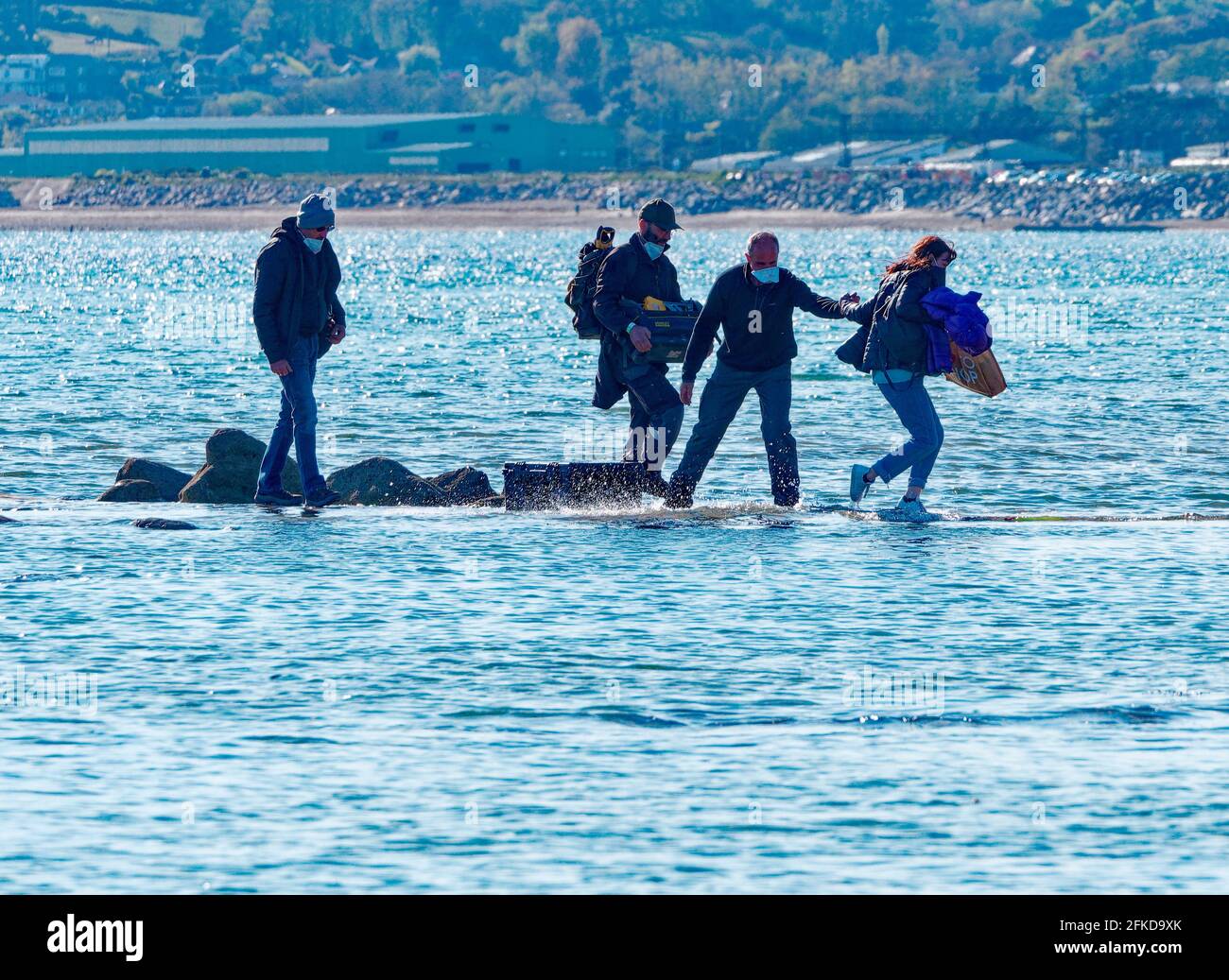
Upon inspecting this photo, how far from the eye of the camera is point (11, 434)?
24.2m

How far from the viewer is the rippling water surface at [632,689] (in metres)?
7.68

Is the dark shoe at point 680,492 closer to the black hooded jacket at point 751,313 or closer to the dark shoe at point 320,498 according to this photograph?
the black hooded jacket at point 751,313

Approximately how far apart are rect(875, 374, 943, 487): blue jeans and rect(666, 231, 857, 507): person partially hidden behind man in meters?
0.62

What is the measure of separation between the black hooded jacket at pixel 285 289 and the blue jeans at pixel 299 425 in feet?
0.43

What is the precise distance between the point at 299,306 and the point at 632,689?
553 cm

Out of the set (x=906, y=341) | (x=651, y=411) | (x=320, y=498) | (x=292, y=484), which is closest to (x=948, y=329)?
(x=906, y=341)

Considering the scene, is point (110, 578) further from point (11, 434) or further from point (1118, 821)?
point (11, 434)

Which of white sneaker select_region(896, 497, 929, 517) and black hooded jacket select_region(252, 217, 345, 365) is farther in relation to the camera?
white sneaker select_region(896, 497, 929, 517)

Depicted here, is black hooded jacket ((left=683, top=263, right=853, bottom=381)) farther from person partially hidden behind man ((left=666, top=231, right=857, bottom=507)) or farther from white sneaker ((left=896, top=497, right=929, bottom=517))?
white sneaker ((left=896, top=497, right=929, bottom=517))

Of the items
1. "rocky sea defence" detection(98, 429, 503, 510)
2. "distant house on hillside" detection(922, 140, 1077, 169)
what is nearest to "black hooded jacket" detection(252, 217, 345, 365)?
"rocky sea defence" detection(98, 429, 503, 510)

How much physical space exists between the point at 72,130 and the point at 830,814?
633 feet

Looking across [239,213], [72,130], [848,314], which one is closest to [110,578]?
[848,314]

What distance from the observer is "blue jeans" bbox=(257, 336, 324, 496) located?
14.9m

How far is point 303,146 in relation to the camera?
188375mm
